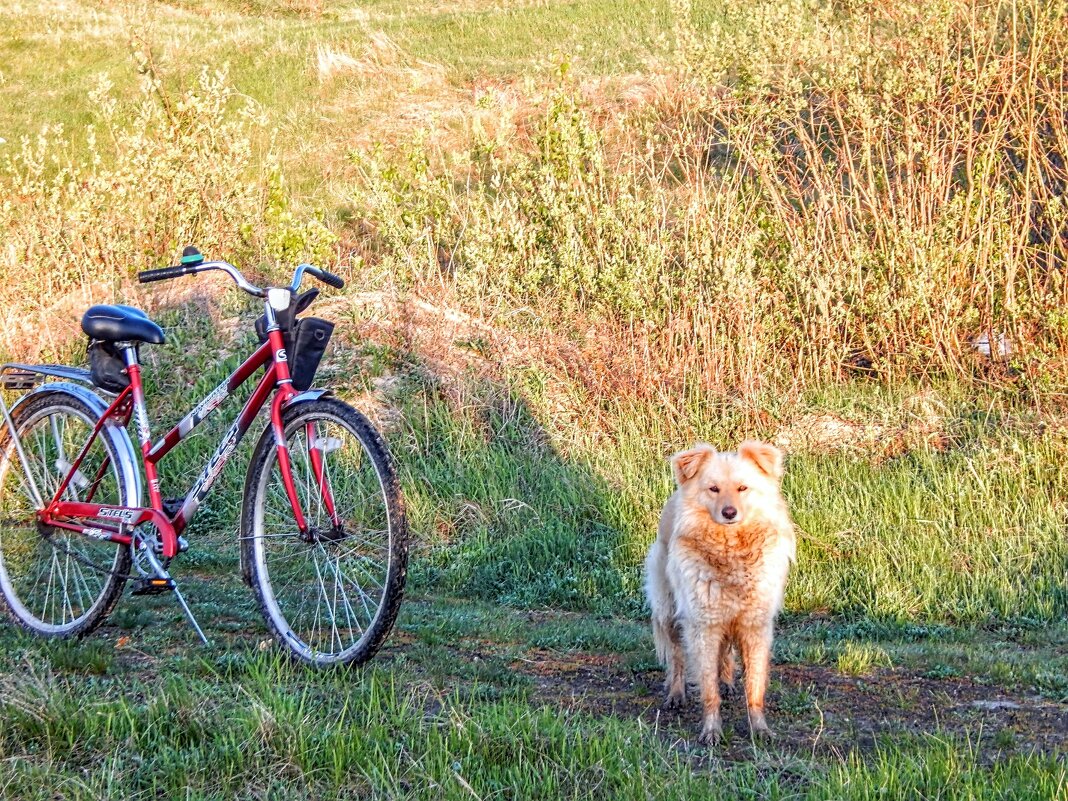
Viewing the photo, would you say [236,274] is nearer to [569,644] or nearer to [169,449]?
[169,449]

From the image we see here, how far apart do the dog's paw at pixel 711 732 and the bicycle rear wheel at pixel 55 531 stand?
8.35 feet

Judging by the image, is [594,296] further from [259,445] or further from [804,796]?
[804,796]

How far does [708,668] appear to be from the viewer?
428 centimetres

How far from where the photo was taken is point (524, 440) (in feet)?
26.4

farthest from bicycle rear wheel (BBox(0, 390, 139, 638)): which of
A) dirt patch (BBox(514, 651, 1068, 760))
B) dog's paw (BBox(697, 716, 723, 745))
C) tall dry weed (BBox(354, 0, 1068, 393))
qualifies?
tall dry weed (BBox(354, 0, 1068, 393))

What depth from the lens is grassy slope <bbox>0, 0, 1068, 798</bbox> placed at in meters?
3.42

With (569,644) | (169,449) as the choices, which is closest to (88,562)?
(169,449)

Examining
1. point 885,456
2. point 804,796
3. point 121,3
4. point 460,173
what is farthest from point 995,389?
point 121,3

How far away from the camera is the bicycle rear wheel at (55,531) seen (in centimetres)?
502

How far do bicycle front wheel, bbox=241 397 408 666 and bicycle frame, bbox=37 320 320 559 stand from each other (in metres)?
0.06

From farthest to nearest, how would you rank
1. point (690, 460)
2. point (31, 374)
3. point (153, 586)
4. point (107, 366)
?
point (31, 374) < point (107, 366) < point (153, 586) < point (690, 460)

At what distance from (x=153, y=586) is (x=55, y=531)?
2.57 feet

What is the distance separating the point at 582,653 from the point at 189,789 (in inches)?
95.3

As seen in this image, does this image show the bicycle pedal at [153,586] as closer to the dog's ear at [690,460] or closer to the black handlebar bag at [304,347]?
the black handlebar bag at [304,347]
